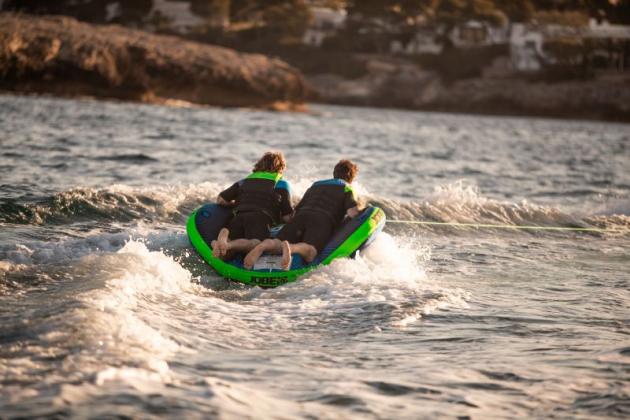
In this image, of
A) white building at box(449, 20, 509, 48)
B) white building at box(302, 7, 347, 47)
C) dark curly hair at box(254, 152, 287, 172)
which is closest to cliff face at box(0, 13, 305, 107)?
white building at box(302, 7, 347, 47)

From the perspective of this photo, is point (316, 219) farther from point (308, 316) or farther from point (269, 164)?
point (308, 316)

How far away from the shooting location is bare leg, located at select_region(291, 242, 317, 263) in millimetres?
8945

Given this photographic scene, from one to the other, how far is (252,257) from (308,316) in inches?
69.1

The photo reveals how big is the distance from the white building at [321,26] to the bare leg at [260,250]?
3280 inches

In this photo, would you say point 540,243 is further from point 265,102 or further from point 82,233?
point 265,102

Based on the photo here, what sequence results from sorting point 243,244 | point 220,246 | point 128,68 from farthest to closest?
point 128,68 < point 243,244 < point 220,246

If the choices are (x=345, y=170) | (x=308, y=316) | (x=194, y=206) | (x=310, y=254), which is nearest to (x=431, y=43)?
(x=194, y=206)

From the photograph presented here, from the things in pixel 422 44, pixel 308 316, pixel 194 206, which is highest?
pixel 422 44

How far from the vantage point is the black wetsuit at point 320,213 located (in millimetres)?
9133

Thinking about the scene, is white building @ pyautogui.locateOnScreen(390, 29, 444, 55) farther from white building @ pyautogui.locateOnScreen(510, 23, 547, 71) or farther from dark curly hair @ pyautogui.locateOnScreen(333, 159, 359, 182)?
dark curly hair @ pyautogui.locateOnScreen(333, 159, 359, 182)

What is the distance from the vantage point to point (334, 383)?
540 centimetres

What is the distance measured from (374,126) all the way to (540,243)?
1184 inches

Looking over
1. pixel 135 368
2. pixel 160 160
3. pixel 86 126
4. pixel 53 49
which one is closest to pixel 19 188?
pixel 160 160

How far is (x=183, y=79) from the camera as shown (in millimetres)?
54000
